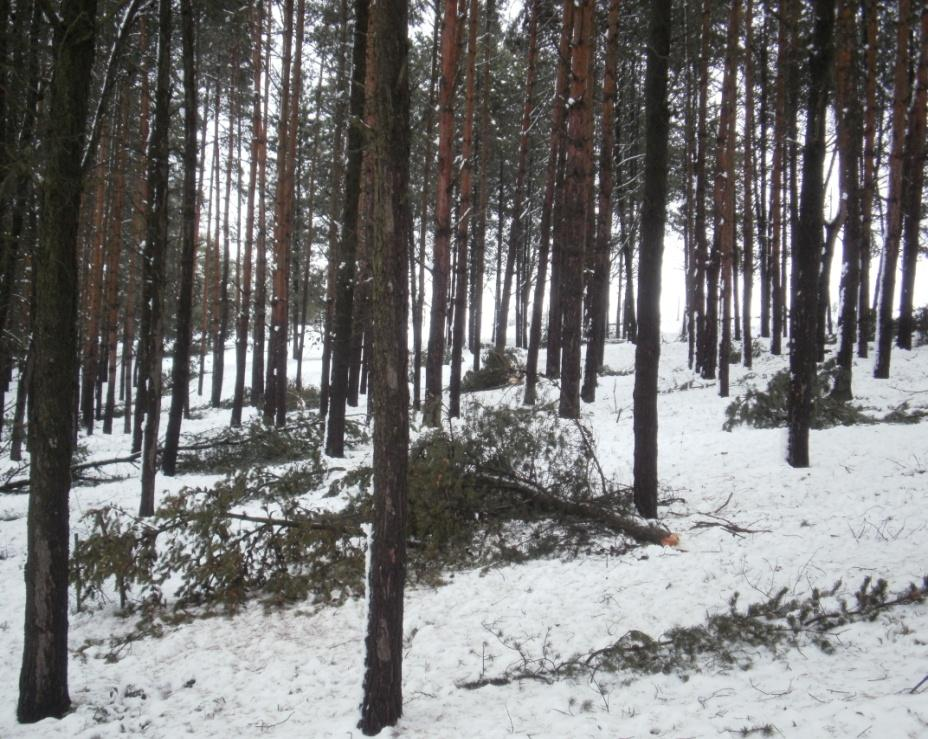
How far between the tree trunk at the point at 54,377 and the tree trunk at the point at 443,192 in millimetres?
6117

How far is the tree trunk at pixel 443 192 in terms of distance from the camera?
1039 centimetres

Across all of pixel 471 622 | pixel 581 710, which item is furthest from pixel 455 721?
pixel 471 622

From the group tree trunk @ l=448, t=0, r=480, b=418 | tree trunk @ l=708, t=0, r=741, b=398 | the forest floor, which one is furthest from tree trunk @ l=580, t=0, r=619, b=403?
the forest floor

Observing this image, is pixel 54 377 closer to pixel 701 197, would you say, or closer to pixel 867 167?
pixel 701 197

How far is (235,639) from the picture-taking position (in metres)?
5.54

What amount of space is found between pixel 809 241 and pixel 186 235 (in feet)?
31.3

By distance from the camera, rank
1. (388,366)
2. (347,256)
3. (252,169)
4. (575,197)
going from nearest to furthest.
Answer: (388,366) < (347,256) < (575,197) < (252,169)

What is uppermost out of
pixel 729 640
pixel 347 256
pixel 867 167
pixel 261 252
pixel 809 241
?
pixel 867 167

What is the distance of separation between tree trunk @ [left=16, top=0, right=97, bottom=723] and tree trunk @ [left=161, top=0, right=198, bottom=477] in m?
5.40

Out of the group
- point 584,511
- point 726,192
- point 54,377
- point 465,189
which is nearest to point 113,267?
point 465,189

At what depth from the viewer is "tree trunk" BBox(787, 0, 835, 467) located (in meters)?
7.12

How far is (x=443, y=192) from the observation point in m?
10.9

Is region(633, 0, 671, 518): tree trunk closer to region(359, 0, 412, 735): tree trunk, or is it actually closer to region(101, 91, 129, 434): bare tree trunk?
region(359, 0, 412, 735): tree trunk

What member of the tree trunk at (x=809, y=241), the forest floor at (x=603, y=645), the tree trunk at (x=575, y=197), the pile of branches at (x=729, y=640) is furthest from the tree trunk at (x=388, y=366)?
the tree trunk at (x=575, y=197)
